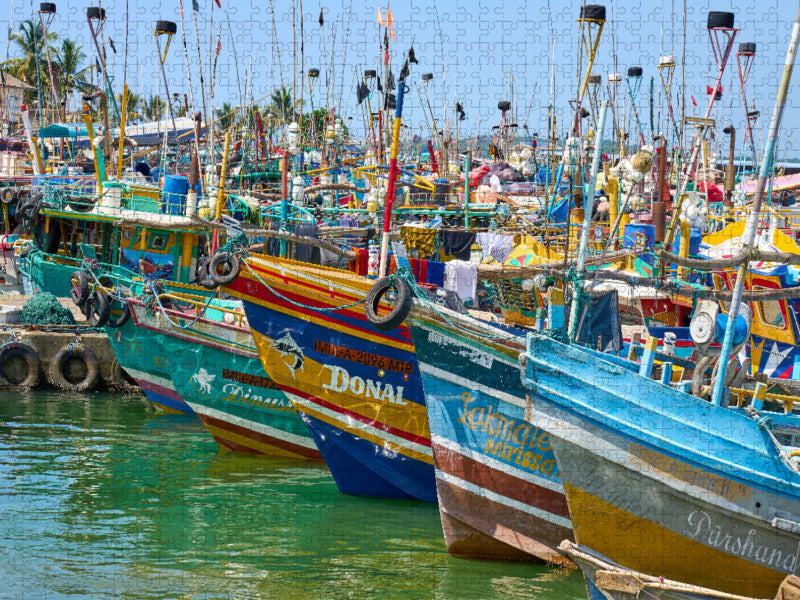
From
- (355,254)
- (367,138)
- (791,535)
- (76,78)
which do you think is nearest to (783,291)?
(791,535)

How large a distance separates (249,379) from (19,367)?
19.3ft

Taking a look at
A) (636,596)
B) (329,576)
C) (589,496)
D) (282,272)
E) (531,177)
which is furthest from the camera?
(531,177)

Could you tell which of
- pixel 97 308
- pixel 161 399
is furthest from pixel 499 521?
pixel 97 308

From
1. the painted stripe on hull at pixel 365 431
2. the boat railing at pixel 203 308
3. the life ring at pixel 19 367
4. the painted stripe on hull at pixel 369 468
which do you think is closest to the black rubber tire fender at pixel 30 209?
the life ring at pixel 19 367

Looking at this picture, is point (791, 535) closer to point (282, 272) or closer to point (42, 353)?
point (282, 272)

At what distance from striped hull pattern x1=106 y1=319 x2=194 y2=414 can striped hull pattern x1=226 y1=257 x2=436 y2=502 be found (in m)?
3.85

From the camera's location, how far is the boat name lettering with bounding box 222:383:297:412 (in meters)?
12.7

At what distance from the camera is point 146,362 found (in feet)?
48.6

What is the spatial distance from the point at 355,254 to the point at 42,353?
716cm

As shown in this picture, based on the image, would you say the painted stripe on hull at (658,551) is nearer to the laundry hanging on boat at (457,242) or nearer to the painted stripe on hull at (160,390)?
the laundry hanging on boat at (457,242)

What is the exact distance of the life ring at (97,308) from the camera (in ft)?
47.9

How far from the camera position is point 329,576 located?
856cm

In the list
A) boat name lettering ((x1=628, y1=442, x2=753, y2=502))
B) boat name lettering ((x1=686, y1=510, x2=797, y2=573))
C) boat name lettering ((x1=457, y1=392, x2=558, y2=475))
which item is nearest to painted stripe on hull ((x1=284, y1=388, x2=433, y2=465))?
boat name lettering ((x1=457, y1=392, x2=558, y2=475))

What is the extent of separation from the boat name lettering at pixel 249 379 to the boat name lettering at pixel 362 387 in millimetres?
2107
